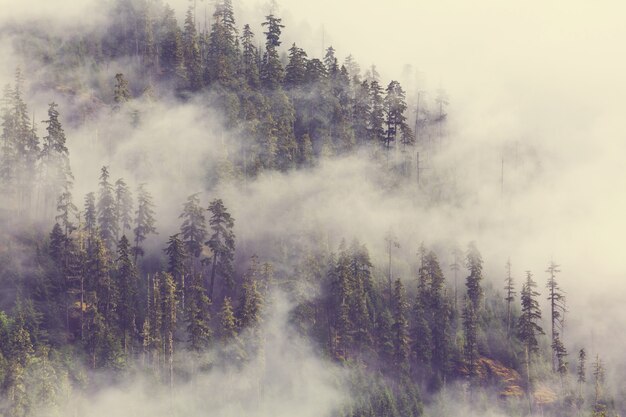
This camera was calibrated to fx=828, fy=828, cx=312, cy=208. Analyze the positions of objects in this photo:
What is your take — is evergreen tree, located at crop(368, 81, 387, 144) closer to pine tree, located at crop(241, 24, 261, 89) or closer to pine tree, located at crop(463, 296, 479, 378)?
pine tree, located at crop(241, 24, 261, 89)

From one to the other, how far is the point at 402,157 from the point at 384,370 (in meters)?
50.9

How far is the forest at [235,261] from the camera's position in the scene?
381 feet

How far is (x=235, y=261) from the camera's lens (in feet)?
446

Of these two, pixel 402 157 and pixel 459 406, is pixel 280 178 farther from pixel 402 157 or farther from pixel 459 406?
pixel 459 406

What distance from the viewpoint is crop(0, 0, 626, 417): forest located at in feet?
381

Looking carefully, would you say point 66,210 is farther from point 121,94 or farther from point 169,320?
point 121,94

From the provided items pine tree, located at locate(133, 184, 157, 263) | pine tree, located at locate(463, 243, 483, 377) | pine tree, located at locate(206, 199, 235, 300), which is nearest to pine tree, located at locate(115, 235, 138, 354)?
pine tree, located at locate(133, 184, 157, 263)

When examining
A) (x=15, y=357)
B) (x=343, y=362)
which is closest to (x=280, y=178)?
(x=343, y=362)

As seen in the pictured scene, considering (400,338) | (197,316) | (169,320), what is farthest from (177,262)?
(400,338)

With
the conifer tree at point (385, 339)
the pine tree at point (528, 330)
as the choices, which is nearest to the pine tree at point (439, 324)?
the conifer tree at point (385, 339)

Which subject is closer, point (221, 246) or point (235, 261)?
point (221, 246)

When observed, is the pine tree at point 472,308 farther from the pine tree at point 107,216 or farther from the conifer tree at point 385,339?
the pine tree at point 107,216

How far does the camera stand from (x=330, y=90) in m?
162

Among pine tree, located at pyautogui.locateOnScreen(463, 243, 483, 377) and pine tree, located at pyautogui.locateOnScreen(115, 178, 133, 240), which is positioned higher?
pine tree, located at pyautogui.locateOnScreen(115, 178, 133, 240)
